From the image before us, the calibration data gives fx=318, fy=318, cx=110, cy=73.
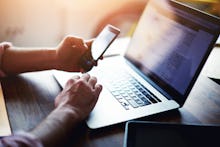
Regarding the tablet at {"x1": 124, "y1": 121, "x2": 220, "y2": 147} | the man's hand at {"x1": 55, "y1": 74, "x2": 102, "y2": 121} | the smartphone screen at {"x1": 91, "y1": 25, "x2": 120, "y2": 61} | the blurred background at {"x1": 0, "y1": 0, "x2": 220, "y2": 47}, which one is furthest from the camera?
the blurred background at {"x1": 0, "y1": 0, "x2": 220, "y2": 47}

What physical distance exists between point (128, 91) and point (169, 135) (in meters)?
0.24

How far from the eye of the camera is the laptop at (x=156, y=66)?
2.48ft

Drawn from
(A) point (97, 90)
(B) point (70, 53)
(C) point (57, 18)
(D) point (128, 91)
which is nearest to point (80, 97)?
(A) point (97, 90)

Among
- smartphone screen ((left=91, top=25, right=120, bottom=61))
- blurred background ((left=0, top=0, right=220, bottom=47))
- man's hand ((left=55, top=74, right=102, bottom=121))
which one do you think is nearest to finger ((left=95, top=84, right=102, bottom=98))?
man's hand ((left=55, top=74, right=102, bottom=121))

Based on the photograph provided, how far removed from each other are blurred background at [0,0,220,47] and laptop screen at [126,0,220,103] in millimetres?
1004

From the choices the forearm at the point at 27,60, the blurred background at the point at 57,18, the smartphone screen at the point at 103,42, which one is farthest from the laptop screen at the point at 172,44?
the blurred background at the point at 57,18

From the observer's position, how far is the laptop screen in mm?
767

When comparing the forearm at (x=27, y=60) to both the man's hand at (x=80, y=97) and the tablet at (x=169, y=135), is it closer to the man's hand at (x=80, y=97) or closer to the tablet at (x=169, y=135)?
the man's hand at (x=80, y=97)

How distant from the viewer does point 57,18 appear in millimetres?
1949

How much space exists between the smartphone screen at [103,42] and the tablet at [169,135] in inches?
13.0

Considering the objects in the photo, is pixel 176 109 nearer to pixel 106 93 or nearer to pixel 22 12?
pixel 106 93

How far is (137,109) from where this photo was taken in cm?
76

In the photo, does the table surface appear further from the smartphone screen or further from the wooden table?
the smartphone screen

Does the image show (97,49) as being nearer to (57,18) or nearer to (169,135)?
(169,135)
